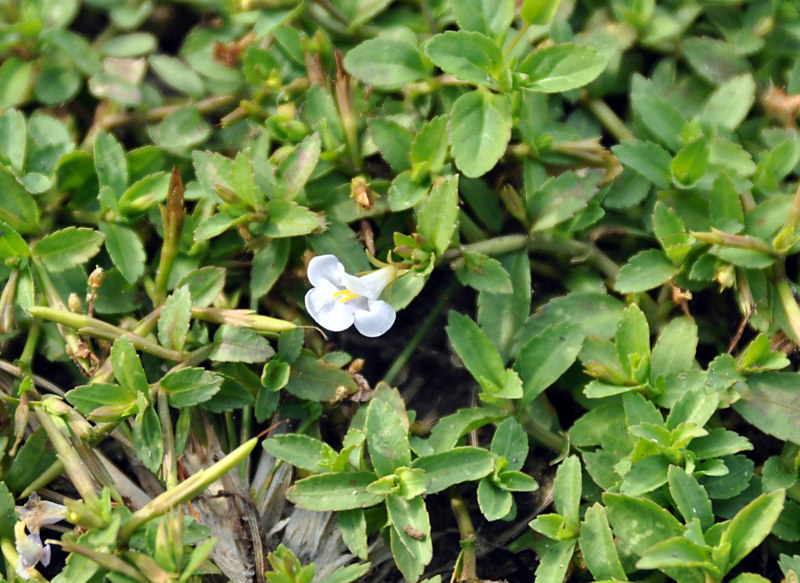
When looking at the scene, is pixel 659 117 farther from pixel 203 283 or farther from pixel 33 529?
pixel 33 529

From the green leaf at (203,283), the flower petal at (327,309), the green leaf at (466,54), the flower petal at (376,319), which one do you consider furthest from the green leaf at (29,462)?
the green leaf at (466,54)

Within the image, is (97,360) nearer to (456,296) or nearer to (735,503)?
(456,296)

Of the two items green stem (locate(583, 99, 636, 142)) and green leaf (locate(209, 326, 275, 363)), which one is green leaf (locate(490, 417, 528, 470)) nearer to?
green leaf (locate(209, 326, 275, 363))

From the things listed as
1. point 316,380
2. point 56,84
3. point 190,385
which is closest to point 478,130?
point 316,380

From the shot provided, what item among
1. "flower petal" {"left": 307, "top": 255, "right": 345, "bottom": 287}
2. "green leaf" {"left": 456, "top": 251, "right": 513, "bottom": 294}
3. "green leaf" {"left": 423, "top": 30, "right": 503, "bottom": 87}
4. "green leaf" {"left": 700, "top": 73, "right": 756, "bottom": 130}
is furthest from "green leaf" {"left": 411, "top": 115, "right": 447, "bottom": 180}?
"green leaf" {"left": 700, "top": 73, "right": 756, "bottom": 130}

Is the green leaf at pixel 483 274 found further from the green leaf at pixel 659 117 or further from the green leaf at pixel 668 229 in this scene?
the green leaf at pixel 659 117

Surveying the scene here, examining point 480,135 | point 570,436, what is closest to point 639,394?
point 570,436
